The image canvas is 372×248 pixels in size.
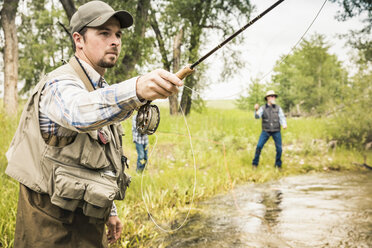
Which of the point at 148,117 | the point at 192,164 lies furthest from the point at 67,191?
the point at 192,164

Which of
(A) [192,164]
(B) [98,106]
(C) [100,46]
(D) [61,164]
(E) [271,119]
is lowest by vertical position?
(A) [192,164]

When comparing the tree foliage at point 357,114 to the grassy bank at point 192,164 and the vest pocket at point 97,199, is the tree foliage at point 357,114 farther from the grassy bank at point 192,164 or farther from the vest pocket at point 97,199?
the vest pocket at point 97,199

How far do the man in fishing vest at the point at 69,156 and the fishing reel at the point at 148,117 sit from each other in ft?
0.63

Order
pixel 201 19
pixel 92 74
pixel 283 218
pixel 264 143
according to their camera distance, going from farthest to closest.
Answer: pixel 201 19, pixel 264 143, pixel 283 218, pixel 92 74

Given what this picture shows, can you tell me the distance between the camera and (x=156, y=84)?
110cm

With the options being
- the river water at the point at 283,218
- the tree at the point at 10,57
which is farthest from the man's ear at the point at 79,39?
the tree at the point at 10,57

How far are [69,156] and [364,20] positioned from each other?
10.2 metres

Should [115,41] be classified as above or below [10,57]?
below

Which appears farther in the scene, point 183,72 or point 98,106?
point 183,72

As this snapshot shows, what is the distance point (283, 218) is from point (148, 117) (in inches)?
145

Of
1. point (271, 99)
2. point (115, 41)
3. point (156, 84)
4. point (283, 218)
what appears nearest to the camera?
point (156, 84)

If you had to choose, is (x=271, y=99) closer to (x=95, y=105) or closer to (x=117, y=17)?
(x=117, y=17)

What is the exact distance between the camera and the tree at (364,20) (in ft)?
25.3

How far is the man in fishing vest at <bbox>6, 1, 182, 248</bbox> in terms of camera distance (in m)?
1.42
